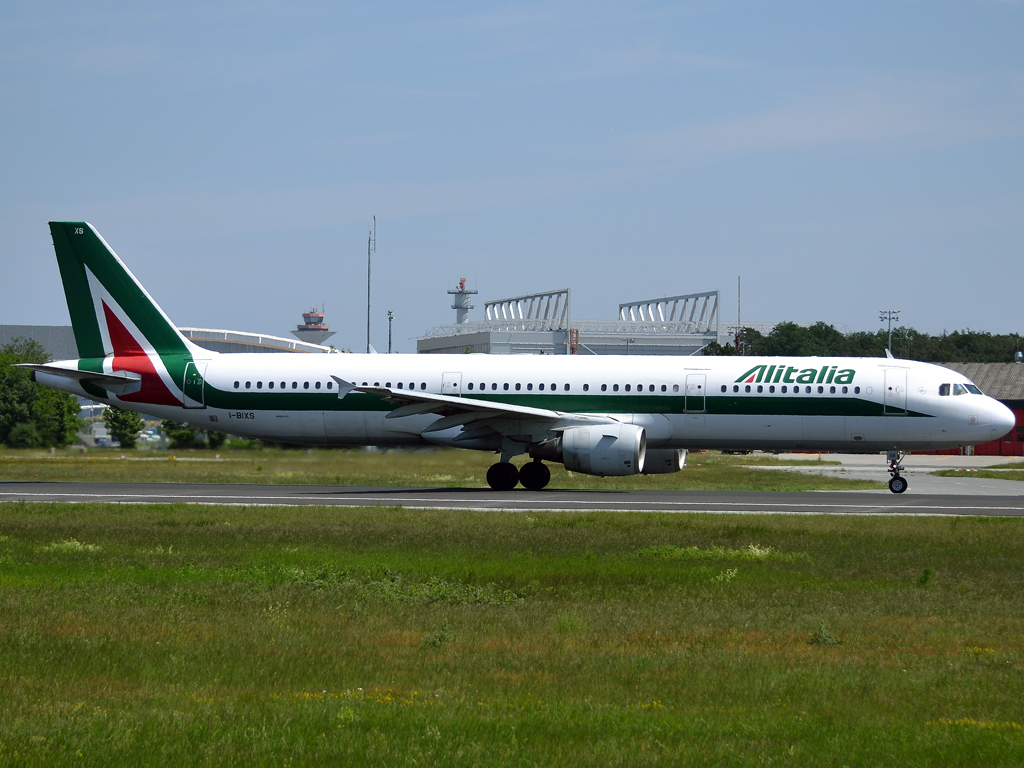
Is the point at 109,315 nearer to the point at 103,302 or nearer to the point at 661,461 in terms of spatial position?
the point at 103,302

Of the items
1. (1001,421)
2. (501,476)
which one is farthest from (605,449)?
(1001,421)

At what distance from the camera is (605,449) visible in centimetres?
2939

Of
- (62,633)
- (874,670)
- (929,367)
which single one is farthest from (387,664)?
(929,367)

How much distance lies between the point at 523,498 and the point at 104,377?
13.3m

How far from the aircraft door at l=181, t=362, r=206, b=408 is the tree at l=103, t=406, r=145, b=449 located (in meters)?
8.12

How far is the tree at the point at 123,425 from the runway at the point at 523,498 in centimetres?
815

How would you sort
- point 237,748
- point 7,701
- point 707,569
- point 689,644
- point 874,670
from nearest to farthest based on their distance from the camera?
point 237,748 → point 7,701 → point 874,670 → point 689,644 → point 707,569

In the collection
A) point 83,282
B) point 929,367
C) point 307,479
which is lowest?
point 307,479

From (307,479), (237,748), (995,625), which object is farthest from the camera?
(307,479)

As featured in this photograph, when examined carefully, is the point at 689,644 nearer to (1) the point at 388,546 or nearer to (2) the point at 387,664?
(2) the point at 387,664

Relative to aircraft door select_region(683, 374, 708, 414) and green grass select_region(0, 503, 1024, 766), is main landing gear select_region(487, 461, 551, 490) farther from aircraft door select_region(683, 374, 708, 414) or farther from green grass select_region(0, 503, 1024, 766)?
green grass select_region(0, 503, 1024, 766)

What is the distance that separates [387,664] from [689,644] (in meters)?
2.94

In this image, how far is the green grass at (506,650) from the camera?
24.2 feet

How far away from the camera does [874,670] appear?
31.7 feet
